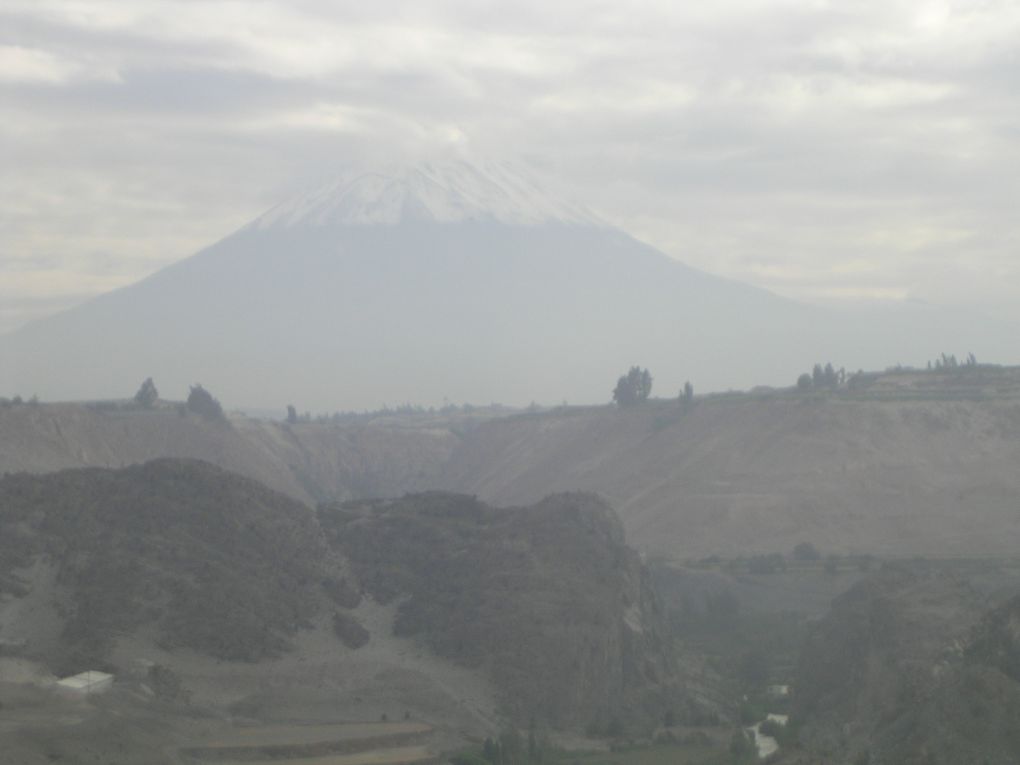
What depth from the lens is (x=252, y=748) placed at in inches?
1297

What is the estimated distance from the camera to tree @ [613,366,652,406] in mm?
113000

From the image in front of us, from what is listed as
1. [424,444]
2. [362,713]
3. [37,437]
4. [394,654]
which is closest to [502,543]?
[394,654]

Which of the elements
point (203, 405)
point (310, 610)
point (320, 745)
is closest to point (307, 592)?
point (310, 610)

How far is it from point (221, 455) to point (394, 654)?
57358 mm

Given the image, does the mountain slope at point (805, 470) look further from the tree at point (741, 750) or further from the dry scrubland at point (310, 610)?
the tree at point (741, 750)

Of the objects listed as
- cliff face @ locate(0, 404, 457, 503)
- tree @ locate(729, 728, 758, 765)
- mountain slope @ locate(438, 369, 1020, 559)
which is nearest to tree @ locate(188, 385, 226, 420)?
cliff face @ locate(0, 404, 457, 503)

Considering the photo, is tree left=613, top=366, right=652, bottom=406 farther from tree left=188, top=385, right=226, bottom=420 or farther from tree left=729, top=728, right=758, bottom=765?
tree left=729, top=728, right=758, bottom=765

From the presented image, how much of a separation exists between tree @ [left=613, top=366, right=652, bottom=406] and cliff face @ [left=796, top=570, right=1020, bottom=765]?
66.0 meters

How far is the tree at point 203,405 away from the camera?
108562mm

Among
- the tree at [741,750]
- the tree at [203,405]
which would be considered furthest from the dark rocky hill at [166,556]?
the tree at [203,405]

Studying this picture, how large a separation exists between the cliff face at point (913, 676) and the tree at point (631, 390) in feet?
216

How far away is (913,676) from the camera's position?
3472 centimetres

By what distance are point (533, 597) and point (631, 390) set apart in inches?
2651

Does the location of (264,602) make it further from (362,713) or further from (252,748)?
(252,748)
